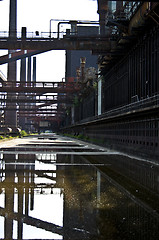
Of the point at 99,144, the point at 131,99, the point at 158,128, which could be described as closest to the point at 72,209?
the point at 158,128

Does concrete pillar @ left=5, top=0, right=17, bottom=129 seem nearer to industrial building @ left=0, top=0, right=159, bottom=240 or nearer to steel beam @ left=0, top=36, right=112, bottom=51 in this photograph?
industrial building @ left=0, top=0, right=159, bottom=240

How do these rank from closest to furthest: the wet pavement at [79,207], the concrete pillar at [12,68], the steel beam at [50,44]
A: 1. the wet pavement at [79,207]
2. the steel beam at [50,44]
3. the concrete pillar at [12,68]

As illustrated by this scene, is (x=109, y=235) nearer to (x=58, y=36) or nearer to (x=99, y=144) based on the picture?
(x=58, y=36)

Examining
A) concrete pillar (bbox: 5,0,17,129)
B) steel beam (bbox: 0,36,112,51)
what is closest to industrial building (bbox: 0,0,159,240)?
steel beam (bbox: 0,36,112,51)

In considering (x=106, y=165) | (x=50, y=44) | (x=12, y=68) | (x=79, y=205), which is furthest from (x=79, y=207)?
(x=12, y=68)

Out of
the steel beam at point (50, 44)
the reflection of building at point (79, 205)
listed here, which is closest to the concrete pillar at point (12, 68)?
the steel beam at point (50, 44)

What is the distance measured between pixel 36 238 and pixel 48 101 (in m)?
79.5

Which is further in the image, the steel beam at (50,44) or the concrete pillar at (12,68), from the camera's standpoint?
the concrete pillar at (12,68)

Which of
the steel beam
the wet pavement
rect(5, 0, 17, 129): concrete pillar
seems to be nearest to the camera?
the wet pavement

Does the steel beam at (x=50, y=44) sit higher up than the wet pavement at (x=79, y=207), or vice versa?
the steel beam at (x=50, y=44)

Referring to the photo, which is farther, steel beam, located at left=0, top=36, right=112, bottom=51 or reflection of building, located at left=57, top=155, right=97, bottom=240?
steel beam, located at left=0, top=36, right=112, bottom=51

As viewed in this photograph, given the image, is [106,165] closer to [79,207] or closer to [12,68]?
[79,207]

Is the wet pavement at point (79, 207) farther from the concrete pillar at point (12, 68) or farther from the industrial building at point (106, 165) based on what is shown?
the concrete pillar at point (12, 68)

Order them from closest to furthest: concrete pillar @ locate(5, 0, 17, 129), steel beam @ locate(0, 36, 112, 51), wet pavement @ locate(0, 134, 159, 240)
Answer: wet pavement @ locate(0, 134, 159, 240) < steel beam @ locate(0, 36, 112, 51) < concrete pillar @ locate(5, 0, 17, 129)
